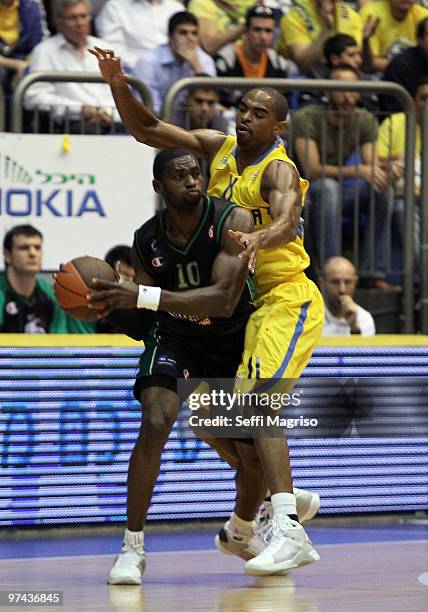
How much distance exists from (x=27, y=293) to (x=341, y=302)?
2.16m

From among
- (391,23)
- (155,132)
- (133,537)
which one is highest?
(391,23)

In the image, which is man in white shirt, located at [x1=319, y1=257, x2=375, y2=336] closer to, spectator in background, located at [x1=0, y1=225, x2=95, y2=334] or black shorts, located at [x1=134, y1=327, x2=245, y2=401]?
spectator in background, located at [x1=0, y1=225, x2=95, y2=334]

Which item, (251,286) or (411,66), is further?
(411,66)

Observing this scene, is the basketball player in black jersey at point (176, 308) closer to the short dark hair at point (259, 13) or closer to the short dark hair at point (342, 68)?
the short dark hair at point (342, 68)

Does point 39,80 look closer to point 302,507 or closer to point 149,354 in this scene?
point 149,354

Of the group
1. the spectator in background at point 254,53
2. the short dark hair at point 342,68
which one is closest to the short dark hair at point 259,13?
the spectator in background at point 254,53

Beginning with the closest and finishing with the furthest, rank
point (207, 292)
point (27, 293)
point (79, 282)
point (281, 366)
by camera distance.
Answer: point (79, 282)
point (207, 292)
point (281, 366)
point (27, 293)

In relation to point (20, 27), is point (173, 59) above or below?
below

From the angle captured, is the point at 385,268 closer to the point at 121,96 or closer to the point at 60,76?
the point at 60,76

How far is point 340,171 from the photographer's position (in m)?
9.58

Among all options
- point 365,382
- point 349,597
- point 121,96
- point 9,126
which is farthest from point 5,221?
point 349,597

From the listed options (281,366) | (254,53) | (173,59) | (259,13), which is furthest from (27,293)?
(259,13)

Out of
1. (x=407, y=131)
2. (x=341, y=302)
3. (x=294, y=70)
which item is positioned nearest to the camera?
(x=341, y=302)

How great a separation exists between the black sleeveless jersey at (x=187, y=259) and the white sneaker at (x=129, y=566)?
1077mm
